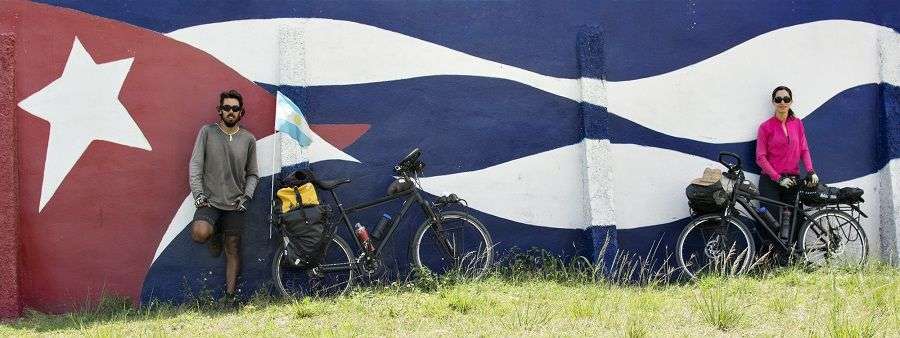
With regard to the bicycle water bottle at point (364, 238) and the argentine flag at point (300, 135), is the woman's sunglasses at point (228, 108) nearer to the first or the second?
the argentine flag at point (300, 135)

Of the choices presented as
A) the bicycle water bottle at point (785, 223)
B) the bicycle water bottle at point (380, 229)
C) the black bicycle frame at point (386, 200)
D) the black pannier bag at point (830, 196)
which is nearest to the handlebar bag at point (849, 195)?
the black pannier bag at point (830, 196)

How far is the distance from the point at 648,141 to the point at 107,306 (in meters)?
5.21

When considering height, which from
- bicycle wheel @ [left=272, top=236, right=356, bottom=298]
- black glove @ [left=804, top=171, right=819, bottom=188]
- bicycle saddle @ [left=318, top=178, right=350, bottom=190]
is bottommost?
bicycle wheel @ [left=272, top=236, right=356, bottom=298]

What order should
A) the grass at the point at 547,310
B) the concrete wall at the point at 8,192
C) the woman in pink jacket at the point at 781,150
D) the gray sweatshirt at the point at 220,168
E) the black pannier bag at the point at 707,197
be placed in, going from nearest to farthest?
1. the grass at the point at 547,310
2. the concrete wall at the point at 8,192
3. the gray sweatshirt at the point at 220,168
4. the black pannier bag at the point at 707,197
5. the woman in pink jacket at the point at 781,150

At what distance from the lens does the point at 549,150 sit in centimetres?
744

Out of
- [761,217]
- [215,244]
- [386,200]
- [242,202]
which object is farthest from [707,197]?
[215,244]

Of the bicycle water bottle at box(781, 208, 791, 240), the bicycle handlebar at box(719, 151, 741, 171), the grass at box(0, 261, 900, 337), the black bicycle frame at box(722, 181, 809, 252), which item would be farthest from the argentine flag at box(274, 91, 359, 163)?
the bicycle water bottle at box(781, 208, 791, 240)

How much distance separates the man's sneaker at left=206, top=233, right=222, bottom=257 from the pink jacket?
5.17 meters

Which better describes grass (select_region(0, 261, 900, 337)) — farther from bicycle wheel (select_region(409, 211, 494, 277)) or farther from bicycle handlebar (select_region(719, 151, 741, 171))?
bicycle handlebar (select_region(719, 151, 741, 171))

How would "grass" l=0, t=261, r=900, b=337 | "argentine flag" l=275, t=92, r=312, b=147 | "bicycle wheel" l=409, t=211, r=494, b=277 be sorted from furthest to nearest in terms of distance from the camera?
"bicycle wheel" l=409, t=211, r=494, b=277
"argentine flag" l=275, t=92, r=312, b=147
"grass" l=0, t=261, r=900, b=337

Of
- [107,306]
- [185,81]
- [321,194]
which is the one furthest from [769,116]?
[107,306]

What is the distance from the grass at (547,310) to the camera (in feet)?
17.6

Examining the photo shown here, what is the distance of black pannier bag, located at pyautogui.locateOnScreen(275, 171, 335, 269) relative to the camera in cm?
651

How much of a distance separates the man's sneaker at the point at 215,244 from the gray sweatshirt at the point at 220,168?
358 mm
